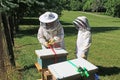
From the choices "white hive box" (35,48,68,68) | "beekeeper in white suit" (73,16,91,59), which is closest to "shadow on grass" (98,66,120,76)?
"beekeeper in white suit" (73,16,91,59)

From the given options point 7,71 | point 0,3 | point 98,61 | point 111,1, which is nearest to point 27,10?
point 0,3

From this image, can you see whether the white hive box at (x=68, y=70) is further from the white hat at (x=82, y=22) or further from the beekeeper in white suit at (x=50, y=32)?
the white hat at (x=82, y=22)

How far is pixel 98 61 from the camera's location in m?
12.0

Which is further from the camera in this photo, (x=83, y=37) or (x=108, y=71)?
(x=108, y=71)

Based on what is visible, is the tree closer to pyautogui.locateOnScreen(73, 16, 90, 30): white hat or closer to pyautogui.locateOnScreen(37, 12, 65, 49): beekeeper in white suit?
pyautogui.locateOnScreen(73, 16, 90, 30): white hat

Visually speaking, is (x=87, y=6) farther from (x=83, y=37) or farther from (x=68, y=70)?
(x=68, y=70)

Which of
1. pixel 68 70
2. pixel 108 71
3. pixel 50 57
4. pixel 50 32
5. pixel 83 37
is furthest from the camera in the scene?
pixel 108 71

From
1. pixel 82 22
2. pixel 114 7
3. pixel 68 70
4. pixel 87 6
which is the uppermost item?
pixel 68 70

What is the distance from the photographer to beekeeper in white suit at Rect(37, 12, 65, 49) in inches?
332

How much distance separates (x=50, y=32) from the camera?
8.52 metres

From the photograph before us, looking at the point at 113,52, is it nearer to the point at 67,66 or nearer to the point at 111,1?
the point at 67,66

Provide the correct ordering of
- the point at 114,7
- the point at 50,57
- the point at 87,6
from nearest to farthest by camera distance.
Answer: the point at 50,57, the point at 114,7, the point at 87,6

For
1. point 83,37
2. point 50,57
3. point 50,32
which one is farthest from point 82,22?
point 50,57

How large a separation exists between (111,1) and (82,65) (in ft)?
179
